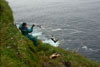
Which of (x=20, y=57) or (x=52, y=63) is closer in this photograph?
(x=20, y=57)

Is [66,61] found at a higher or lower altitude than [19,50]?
lower

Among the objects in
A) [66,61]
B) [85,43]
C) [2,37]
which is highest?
[2,37]

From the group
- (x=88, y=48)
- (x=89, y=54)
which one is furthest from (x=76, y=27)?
(x=89, y=54)

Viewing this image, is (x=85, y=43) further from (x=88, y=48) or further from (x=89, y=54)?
(x=89, y=54)

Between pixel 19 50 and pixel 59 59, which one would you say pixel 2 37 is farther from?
pixel 59 59

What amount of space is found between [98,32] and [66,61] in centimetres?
3563

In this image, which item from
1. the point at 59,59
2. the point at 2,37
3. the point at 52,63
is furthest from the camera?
the point at 59,59

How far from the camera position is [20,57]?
6332 mm

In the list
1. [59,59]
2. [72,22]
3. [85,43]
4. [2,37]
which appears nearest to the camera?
[2,37]

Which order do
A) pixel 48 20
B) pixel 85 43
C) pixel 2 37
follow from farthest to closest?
pixel 48 20
pixel 85 43
pixel 2 37

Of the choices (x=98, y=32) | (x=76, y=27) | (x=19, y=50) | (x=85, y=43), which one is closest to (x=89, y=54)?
(x=85, y=43)

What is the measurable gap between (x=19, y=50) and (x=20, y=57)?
0.47 metres

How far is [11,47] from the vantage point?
670cm

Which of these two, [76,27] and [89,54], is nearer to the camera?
[89,54]
